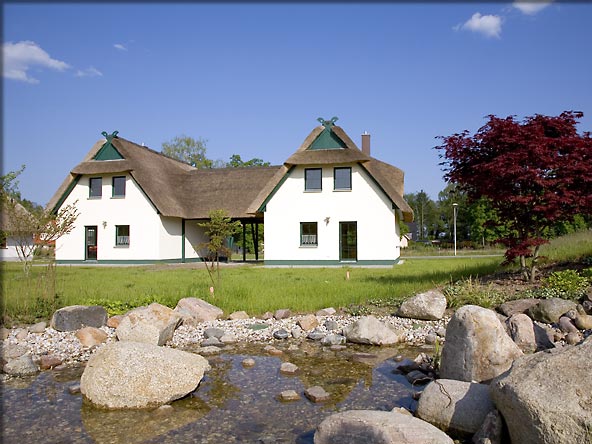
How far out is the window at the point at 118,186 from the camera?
86.1 feet

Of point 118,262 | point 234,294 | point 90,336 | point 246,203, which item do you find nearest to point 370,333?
point 234,294

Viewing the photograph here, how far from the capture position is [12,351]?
7.56 meters

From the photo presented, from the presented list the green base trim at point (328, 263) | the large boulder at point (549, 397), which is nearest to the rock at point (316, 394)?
the large boulder at point (549, 397)

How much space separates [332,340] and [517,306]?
3.65 meters

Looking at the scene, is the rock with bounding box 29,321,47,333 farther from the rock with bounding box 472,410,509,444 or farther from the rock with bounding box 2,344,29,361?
the rock with bounding box 472,410,509,444

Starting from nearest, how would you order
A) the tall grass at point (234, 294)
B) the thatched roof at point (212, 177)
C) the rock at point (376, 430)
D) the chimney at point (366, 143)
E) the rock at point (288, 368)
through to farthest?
1. the rock at point (376, 430)
2. the rock at point (288, 368)
3. the tall grass at point (234, 294)
4. the thatched roof at point (212, 177)
5. the chimney at point (366, 143)

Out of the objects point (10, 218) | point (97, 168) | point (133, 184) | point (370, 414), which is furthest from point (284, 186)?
point (370, 414)

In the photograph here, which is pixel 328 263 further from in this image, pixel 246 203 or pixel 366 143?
pixel 366 143

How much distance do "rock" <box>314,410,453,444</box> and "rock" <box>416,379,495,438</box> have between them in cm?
54

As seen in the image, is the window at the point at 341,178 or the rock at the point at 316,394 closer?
the rock at the point at 316,394

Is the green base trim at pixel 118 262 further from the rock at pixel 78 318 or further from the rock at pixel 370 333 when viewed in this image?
the rock at pixel 370 333

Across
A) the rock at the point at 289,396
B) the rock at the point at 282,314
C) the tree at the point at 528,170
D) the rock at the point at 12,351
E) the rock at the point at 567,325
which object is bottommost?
the rock at the point at 289,396

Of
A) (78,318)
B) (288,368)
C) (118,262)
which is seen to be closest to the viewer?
(288,368)

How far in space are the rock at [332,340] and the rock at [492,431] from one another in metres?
4.02
